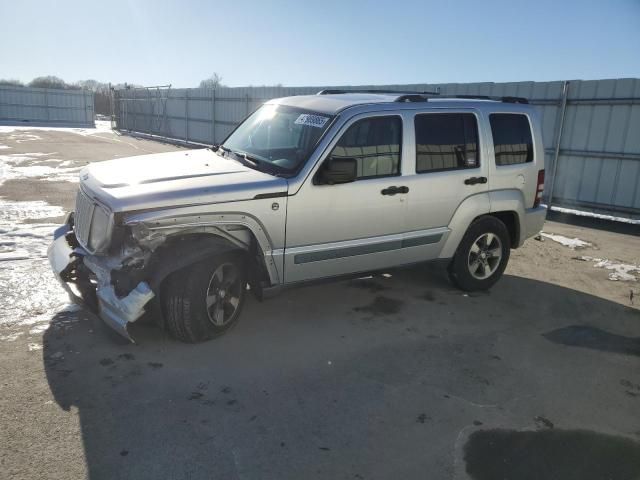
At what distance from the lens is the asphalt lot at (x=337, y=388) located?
311cm

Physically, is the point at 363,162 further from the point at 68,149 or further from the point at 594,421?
the point at 68,149

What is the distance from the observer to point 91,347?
14.0ft

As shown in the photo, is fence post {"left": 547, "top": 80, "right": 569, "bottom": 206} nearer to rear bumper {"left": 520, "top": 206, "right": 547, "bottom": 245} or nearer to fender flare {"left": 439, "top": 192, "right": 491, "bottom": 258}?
rear bumper {"left": 520, "top": 206, "right": 547, "bottom": 245}

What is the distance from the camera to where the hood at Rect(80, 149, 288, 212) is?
396 centimetres

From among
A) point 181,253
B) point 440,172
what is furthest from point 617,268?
point 181,253

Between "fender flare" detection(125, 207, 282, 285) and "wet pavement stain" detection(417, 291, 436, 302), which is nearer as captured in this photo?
"fender flare" detection(125, 207, 282, 285)

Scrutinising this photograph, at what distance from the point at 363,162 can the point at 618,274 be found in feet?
14.2

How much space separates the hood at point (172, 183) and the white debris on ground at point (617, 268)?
16.4 feet

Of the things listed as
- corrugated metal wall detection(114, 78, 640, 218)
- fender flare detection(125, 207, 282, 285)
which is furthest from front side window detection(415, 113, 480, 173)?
corrugated metal wall detection(114, 78, 640, 218)

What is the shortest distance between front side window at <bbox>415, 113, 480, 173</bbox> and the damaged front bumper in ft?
9.59

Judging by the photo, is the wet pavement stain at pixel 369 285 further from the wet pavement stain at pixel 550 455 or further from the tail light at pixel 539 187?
the wet pavement stain at pixel 550 455

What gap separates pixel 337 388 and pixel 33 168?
1317 cm

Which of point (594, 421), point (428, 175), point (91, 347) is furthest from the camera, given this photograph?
point (428, 175)

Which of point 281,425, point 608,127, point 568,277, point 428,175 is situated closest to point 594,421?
point 281,425
